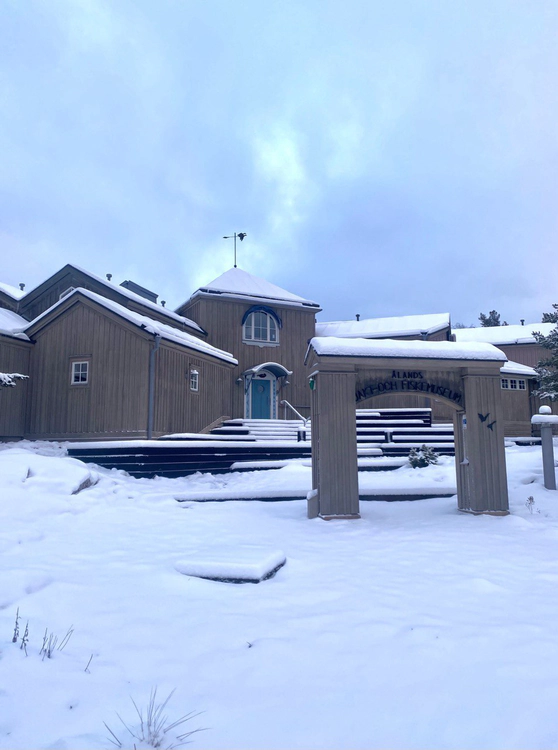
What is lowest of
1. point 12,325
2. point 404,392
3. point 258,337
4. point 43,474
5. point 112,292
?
point 43,474

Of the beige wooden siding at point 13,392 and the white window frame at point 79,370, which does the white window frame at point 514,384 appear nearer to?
the white window frame at point 79,370

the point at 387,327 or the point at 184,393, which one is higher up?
the point at 387,327

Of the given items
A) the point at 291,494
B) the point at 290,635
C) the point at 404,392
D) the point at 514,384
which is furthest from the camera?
the point at 514,384

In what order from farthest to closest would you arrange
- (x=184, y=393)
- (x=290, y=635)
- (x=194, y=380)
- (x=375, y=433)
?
(x=375, y=433) → (x=194, y=380) → (x=184, y=393) → (x=290, y=635)

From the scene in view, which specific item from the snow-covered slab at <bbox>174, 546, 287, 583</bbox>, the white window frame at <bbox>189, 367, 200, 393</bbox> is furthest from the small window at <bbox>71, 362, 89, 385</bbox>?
the snow-covered slab at <bbox>174, 546, 287, 583</bbox>

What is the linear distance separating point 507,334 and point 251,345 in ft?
51.5

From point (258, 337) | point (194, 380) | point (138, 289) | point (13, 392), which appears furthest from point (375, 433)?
point (138, 289)

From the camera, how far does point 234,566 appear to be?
17.0ft

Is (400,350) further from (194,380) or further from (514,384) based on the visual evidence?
(514,384)

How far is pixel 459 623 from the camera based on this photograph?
4191 mm

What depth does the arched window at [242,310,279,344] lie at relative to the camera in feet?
67.9

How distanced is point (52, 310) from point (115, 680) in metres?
13.6

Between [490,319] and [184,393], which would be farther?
[490,319]

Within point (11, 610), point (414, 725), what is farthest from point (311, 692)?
point (11, 610)
